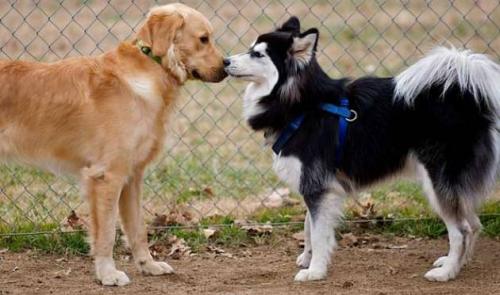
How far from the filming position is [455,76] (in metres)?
4.17

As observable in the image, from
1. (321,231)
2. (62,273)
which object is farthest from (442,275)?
(62,273)

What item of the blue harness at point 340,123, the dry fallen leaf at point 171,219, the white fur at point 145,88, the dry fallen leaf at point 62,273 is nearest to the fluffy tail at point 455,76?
the blue harness at point 340,123

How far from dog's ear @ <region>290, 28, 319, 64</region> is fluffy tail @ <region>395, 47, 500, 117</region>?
0.47 m

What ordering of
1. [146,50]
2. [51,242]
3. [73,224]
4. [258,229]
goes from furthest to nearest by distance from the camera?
[258,229], [73,224], [51,242], [146,50]

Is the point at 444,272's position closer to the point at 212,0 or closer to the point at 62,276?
the point at 62,276

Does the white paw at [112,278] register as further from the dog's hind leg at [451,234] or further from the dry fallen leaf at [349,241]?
the dog's hind leg at [451,234]

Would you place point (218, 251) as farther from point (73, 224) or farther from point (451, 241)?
point (451, 241)

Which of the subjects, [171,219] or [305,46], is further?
[171,219]

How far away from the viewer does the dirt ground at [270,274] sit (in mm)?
4113

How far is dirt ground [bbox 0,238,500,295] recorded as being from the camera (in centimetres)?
411

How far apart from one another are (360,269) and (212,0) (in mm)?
7836

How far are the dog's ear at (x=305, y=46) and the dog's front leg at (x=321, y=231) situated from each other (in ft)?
2.27

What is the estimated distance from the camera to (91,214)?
4.16 m

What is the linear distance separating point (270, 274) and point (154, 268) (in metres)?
0.61
